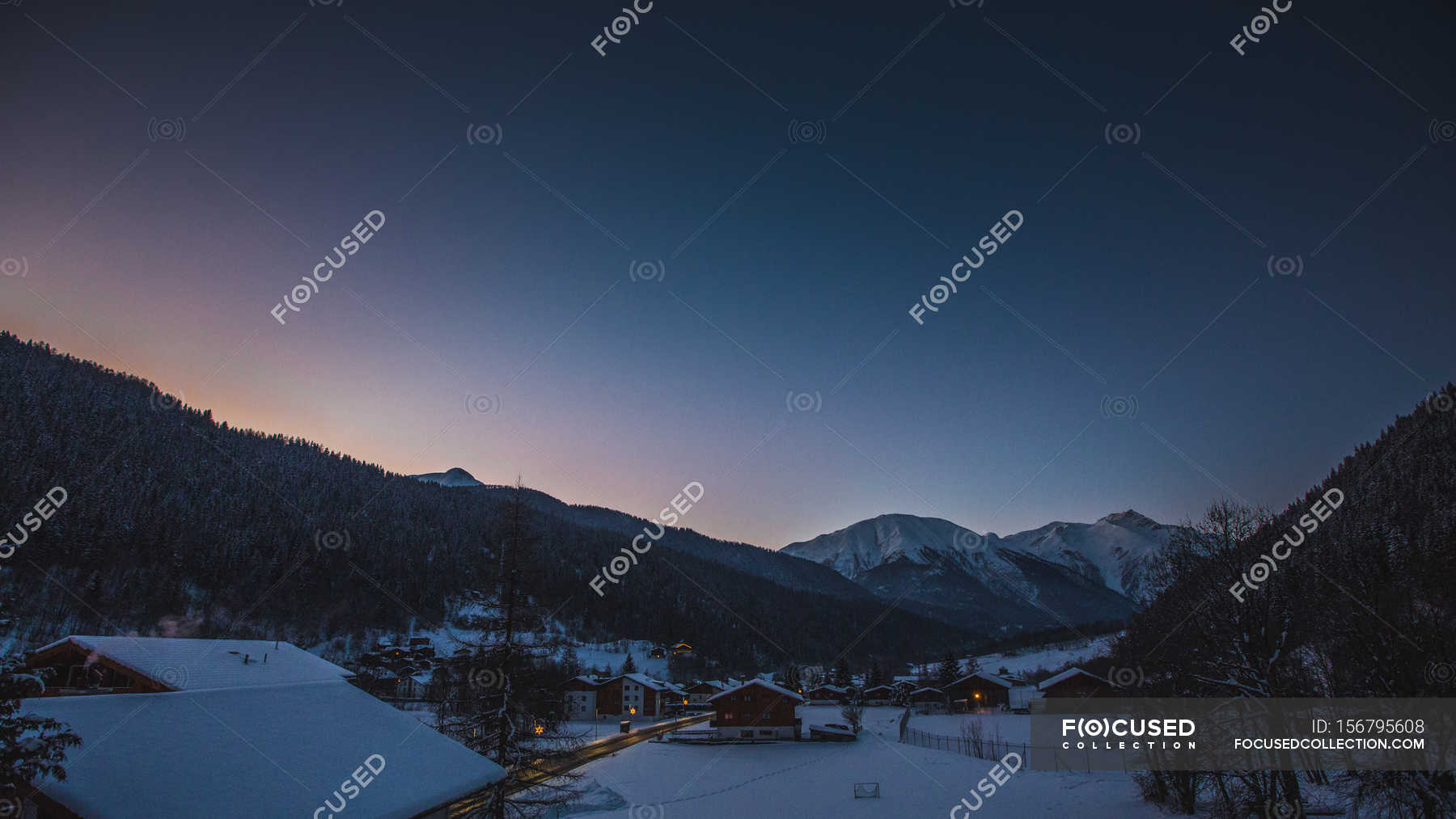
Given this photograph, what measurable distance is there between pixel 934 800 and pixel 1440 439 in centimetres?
6877

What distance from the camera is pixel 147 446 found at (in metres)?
128

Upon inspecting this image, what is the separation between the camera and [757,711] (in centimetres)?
6262

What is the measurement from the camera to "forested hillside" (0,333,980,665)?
326 ft

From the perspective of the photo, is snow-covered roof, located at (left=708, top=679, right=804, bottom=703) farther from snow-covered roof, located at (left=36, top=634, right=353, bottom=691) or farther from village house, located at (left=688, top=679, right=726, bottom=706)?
snow-covered roof, located at (left=36, top=634, right=353, bottom=691)

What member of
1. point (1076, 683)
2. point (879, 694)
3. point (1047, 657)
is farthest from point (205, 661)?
point (1047, 657)

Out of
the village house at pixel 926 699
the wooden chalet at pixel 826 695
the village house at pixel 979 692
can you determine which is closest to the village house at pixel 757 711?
the village house at pixel 926 699

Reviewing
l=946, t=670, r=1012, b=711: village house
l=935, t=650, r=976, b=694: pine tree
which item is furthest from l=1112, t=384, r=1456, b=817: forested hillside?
l=935, t=650, r=976, b=694: pine tree

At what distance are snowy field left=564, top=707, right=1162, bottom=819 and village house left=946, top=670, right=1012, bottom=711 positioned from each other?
124ft

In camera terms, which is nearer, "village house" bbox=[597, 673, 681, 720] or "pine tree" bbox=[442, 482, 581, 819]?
"pine tree" bbox=[442, 482, 581, 819]

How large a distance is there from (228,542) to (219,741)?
426 feet

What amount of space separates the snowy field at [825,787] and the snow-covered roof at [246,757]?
13422 millimetres

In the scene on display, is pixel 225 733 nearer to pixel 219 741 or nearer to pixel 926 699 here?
pixel 219 741

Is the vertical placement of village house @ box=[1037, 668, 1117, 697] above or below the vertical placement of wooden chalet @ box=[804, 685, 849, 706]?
above
